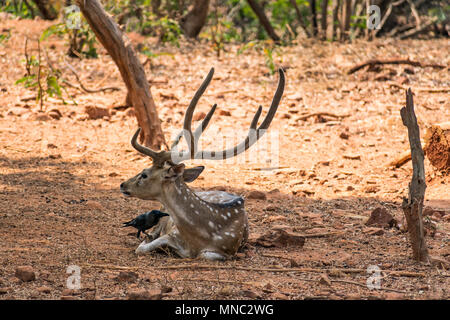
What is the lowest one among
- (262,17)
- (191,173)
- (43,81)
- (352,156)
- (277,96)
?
(352,156)

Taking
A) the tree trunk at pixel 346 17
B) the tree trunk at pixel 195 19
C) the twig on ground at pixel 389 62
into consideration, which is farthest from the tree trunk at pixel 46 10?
the twig on ground at pixel 389 62

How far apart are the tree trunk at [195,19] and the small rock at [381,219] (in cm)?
915

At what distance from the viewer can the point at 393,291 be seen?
17.6ft

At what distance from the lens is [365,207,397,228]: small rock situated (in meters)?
7.43

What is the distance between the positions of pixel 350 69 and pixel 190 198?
27.0 ft

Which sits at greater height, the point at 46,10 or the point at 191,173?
the point at 46,10

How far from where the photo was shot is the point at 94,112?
11.6m

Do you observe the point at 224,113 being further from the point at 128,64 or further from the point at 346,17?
the point at 346,17

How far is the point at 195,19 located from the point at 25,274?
1131cm

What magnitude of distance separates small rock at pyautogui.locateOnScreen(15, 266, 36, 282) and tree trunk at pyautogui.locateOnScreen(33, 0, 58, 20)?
37.1 ft

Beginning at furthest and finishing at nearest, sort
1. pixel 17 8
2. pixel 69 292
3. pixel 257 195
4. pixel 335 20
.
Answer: pixel 17 8, pixel 335 20, pixel 257 195, pixel 69 292

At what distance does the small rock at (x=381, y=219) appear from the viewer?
7430 mm

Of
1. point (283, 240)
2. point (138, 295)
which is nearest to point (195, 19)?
point (283, 240)

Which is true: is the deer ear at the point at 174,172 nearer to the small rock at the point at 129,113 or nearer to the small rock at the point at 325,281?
the small rock at the point at 325,281
